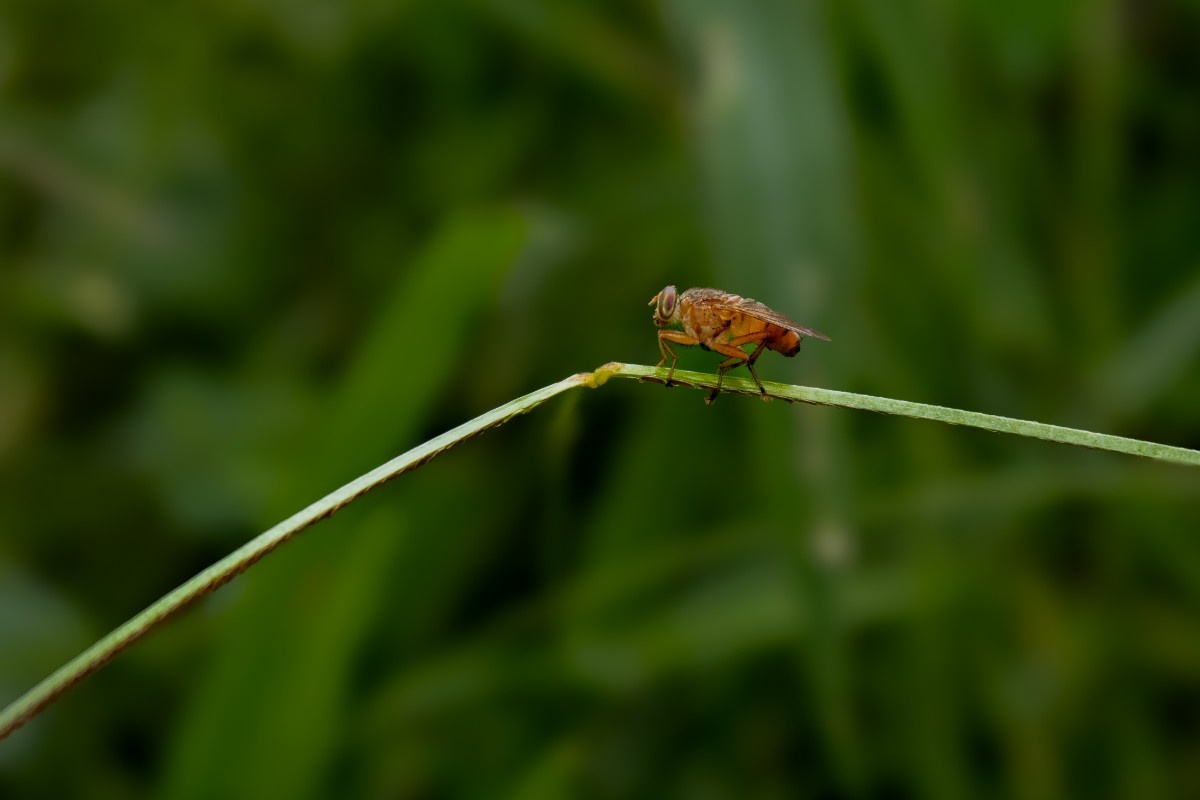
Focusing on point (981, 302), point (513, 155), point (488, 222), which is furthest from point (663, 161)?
point (488, 222)

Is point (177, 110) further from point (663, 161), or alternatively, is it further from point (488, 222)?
point (488, 222)

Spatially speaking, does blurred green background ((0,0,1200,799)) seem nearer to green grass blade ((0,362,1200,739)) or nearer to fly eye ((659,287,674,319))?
fly eye ((659,287,674,319))

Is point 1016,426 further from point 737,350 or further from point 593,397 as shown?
point 593,397

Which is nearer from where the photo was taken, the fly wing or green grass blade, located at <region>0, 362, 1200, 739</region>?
green grass blade, located at <region>0, 362, 1200, 739</region>

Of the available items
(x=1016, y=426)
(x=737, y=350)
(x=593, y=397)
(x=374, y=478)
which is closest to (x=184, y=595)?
(x=374, y=478)

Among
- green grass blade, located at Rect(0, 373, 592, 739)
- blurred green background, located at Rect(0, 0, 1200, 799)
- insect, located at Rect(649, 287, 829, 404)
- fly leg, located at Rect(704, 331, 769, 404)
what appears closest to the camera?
green grass blade, located at Rect(0, 373, 592, 739)

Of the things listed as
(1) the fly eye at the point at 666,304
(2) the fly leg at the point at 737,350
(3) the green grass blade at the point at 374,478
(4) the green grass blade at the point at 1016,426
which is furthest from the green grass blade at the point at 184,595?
(1) the fly eye at the point at 666,304

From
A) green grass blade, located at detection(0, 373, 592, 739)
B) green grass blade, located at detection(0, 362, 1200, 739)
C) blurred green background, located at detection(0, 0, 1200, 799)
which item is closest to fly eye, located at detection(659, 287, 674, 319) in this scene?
blurred green background, located at detection(0, 0, 1200, 799)
